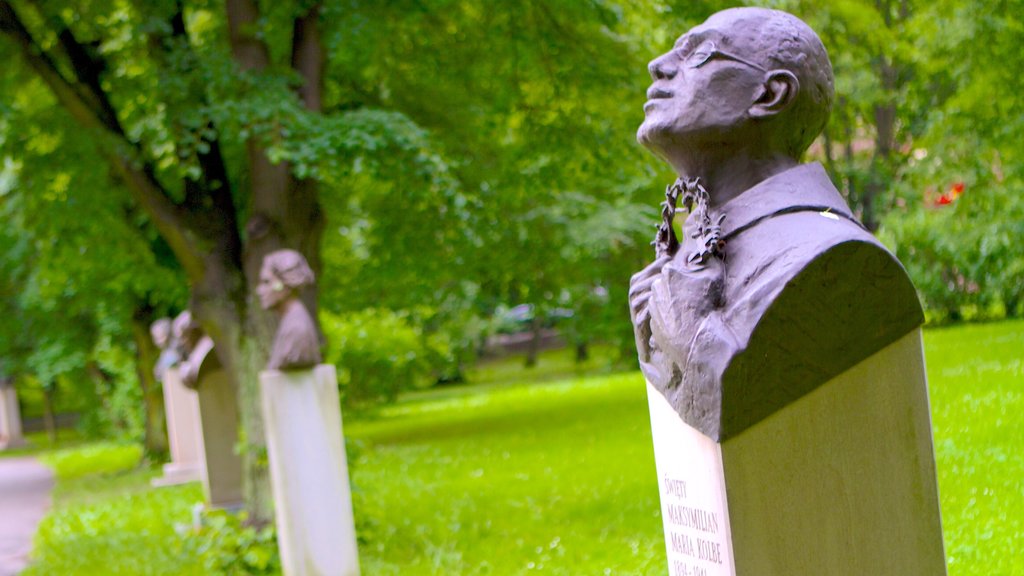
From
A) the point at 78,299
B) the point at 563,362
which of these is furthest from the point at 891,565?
the point at 563,362

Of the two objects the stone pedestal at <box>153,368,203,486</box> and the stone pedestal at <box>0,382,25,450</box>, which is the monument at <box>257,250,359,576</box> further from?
the stone pedestal at <box>0,382,25,450</box>

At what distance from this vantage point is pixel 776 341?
4.04 metres

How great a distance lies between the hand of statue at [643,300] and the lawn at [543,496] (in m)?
3.16

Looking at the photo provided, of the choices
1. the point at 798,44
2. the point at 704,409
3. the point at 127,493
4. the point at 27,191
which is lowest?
the point at 127,493

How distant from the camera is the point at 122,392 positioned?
26797mm

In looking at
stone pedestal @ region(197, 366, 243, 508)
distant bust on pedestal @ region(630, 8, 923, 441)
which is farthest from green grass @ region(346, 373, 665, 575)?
distant bust on pedestal @ region(630, 8, 923, 441)

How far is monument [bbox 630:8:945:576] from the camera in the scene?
4051 mm

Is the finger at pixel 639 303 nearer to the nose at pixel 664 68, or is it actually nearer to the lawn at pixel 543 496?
the nose at pixel 664 68

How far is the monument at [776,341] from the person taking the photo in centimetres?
405

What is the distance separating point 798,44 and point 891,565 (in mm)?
1763

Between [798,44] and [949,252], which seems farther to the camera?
[949,252]

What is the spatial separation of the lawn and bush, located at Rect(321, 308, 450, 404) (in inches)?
108

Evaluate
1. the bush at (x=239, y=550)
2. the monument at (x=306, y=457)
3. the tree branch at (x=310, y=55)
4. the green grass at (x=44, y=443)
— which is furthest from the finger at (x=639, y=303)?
the green grass at (x=44, y=443)

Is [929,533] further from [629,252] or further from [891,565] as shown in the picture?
[629,252]
